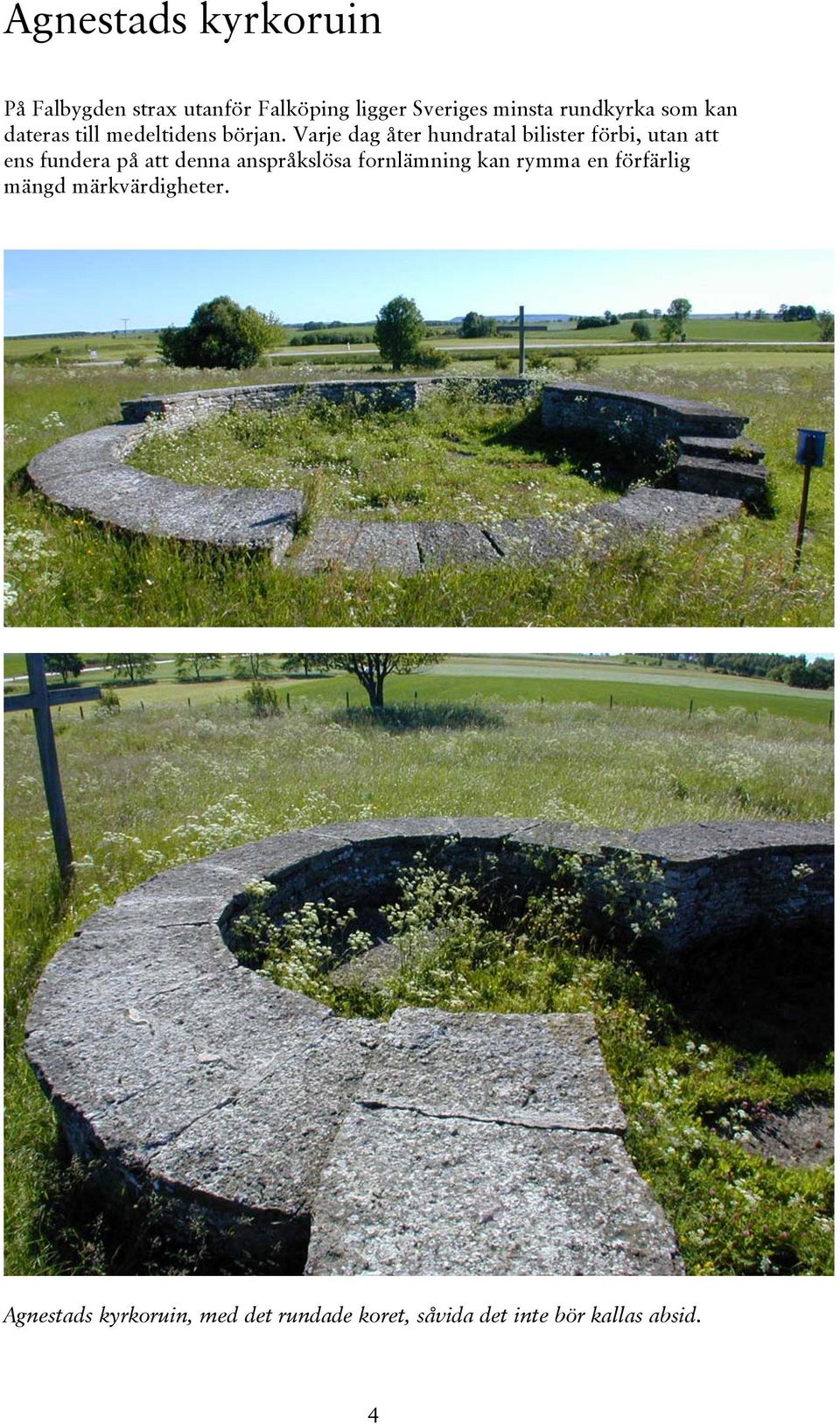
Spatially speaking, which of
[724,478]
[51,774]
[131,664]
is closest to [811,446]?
[724,478]

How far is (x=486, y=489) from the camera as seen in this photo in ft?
27.0

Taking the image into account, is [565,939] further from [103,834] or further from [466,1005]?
[103,834]

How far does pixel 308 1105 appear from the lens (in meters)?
3.21

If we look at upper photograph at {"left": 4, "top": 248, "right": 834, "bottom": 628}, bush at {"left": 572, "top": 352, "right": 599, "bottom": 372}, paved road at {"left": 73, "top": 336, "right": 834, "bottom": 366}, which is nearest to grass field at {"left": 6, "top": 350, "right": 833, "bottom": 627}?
upper photograph at {"left": 4, "top": 248, "right": 834, "bottom": 628}

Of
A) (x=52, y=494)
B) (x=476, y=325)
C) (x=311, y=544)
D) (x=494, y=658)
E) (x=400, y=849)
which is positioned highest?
(x=476, y=325)

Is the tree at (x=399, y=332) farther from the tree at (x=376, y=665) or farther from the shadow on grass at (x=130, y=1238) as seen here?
the shadow on grass at (x=130, y=1238)

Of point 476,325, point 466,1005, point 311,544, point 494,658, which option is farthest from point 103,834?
point 476,325

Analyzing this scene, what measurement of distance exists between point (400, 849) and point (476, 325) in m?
16.0

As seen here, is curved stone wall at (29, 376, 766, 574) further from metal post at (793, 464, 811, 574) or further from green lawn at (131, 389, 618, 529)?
metal post at (793, 464, 811, 574)

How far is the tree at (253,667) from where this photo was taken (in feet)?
29.7

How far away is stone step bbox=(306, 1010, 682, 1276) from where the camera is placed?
2.59 meters

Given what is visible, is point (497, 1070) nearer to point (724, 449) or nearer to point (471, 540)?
point (471, 540)

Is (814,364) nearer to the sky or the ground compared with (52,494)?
nearer to the sky
